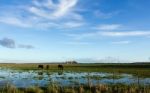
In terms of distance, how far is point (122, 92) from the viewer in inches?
1025

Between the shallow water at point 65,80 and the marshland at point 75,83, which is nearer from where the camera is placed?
the marshland at point 75,83

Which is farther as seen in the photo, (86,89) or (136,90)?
(86,89)

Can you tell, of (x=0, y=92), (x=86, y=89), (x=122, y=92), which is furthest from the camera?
(x=86, y=89)

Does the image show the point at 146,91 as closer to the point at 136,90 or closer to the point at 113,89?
the point at 136,90

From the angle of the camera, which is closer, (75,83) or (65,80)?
(75,83)

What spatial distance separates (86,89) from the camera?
2816cm

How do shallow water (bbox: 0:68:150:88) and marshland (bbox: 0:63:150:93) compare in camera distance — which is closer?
marshland (bbox: 0:63:150:93)

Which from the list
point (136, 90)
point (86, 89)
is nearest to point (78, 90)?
point (86, 89)

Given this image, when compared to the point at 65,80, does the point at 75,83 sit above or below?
below

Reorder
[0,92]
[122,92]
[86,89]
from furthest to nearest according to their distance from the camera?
[86,89] < [122,92] < [0,92]

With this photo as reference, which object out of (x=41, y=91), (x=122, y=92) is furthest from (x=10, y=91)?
(x=122, y=92)

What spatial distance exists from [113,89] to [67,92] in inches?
205

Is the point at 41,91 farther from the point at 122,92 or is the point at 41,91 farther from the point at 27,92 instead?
the point at 122,92

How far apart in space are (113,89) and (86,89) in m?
2.81
